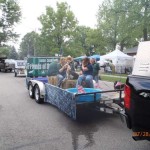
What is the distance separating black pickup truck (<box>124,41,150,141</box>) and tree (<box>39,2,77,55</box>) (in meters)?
34.5

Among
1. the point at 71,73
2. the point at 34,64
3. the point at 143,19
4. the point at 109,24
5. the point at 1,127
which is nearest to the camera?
→ the point at 1,127

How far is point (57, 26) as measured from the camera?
38.1 m

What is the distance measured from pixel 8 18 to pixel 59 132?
127 feet

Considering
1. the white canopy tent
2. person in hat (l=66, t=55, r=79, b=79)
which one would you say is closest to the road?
person in hat (l=66, t=55, r=79, b=79)

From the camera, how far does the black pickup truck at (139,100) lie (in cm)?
345

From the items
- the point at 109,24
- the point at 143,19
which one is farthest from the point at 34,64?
the point at 109,24

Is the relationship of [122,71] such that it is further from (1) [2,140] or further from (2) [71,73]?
(1) [2,140]

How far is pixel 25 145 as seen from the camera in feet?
15.8

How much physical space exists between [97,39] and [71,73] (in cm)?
4394

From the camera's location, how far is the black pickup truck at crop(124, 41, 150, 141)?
3451mm
